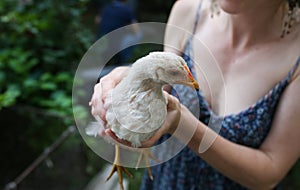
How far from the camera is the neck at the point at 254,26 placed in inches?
28.8

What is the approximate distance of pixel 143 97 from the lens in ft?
1.51

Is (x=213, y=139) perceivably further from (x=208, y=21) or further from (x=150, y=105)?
(x=208, y=21)

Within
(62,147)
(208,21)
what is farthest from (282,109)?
(62,147)

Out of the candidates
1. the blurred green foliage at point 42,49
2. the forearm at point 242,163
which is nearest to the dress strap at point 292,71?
the forearm at point 242,163

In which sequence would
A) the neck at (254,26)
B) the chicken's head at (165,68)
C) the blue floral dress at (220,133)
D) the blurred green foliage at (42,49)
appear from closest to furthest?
the chicken's head at (165,68) → the blue floral dress at (220,133) → the neck at (254,26) → the blurred green foliage at (42,49)

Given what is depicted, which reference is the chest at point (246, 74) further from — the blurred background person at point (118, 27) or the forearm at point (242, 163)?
the blurred background person at point (118, 27)

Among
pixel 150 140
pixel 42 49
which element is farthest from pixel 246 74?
pixel 42 49

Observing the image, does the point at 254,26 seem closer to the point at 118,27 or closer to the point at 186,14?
the point at 186,14

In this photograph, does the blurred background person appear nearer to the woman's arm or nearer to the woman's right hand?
the woman's right hand

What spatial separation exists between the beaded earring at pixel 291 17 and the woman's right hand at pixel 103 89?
0.37 m

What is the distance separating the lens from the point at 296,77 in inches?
26.5

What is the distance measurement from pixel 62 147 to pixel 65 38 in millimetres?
691

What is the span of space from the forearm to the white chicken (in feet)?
0.53

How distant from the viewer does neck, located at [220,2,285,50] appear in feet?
2.40
